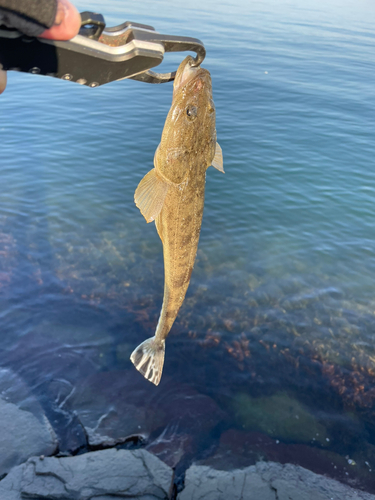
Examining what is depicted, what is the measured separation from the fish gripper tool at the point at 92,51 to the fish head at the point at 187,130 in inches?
15.3

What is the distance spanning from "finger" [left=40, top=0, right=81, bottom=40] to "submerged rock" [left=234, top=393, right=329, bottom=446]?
629 centimetres

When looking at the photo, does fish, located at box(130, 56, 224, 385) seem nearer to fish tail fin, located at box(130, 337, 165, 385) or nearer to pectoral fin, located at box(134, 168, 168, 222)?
pectoral fin, located at box(134, 168, 168, 222)

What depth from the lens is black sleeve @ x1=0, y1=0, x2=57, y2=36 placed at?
5.55 feet

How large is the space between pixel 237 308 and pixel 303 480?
3.63 m

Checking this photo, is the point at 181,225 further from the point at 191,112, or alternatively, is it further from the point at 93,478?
the point at 93,478

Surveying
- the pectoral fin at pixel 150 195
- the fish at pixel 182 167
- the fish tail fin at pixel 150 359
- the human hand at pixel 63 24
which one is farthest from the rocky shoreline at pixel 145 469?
the human hand at pixel 63 24

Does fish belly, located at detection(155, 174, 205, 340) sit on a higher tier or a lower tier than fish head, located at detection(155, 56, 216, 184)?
lower

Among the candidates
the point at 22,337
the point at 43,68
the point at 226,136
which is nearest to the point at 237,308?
the point at 22,337

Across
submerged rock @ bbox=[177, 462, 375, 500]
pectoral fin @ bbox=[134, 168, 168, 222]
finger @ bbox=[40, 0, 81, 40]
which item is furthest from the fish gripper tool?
submerged rock @ bbox=[177, 462, 375, 500]

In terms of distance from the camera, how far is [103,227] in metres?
10.8

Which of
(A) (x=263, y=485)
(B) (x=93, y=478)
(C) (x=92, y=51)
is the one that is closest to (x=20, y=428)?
(B) (x=93, y=478)

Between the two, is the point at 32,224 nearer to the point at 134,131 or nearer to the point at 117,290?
the point at 117,290

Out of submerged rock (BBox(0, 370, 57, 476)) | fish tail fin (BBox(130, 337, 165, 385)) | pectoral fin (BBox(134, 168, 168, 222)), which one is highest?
pectoral fin (BBox(134, 168, 168, 222))

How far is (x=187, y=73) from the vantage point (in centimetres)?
289
